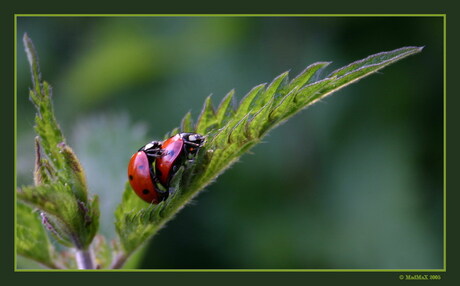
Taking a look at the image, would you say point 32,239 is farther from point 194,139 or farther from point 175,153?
point 194,139

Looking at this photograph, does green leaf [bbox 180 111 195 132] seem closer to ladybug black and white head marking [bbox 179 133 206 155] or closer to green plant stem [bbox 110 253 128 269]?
ladybug black and white head marking [bbox 179 133 206 155]

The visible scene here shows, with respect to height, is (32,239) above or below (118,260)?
above

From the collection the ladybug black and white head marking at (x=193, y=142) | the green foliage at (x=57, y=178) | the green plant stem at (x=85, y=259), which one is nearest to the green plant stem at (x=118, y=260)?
the green plant stem at (x=85, y=259)

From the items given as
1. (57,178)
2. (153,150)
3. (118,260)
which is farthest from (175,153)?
(118,260)

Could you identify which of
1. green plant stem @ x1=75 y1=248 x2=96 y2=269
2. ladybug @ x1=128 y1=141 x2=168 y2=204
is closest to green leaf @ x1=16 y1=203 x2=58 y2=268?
green plant stem @ x1=75 y1=248 x2=96 y2=269

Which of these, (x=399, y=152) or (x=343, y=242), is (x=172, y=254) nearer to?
(x=343, y=242)

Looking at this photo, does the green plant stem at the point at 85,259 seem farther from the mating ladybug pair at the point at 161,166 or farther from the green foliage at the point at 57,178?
the mating ladybug pair at the point at 161,166

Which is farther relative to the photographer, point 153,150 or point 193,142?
point 153,150
